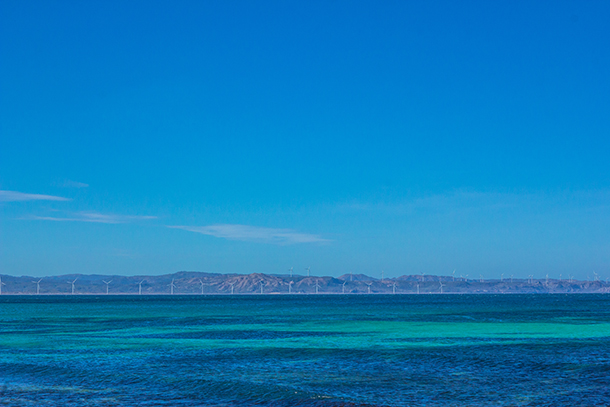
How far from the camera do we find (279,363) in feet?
115

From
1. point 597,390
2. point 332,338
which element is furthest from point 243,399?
point 332,338

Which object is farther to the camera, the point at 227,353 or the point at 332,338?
the point at 332,338

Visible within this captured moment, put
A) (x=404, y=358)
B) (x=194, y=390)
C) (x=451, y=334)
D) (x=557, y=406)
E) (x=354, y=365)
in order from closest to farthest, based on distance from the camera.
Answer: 1. (x=557, y=406)
2. (x=194, y=390)
3. (x=354, y=365)
4. (x=404, y=358)
5. (x=451, y=334)

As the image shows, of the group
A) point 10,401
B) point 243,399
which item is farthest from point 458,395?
point 10,401

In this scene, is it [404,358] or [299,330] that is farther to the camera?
[299,330]

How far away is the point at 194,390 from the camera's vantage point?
87.0 ft

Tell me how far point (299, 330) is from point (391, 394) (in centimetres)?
3685

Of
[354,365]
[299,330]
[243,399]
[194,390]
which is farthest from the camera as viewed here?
[299,330]

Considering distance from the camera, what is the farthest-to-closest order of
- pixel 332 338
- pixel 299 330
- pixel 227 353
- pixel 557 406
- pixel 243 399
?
pixel 299 330 < pixel 332 338 < pixel 227 353 < pixel 243 399 < pixel 557 406

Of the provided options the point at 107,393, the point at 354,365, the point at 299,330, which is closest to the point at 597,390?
the point at 354,365

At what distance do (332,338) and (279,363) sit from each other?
17159 millimetres

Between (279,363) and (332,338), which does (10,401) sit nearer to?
(279,363)

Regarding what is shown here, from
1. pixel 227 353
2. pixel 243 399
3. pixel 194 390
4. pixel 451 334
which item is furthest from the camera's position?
pixel 451 334

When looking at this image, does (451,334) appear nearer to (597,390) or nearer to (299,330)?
(299,330)
